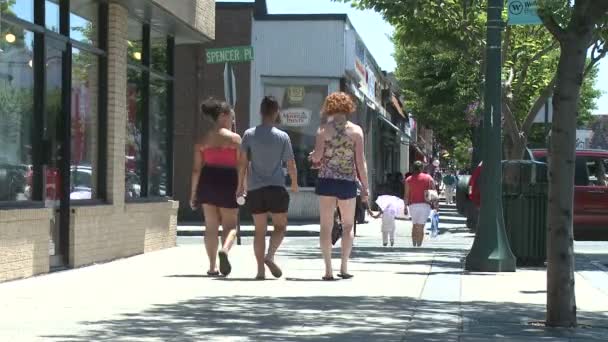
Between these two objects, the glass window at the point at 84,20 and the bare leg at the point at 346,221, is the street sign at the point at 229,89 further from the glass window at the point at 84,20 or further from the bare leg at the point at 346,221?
the bare leg at the point at 346,221

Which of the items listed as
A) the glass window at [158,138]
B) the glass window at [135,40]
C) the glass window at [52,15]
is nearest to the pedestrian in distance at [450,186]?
the glass window at [158,138]

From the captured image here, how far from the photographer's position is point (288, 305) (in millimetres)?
8672

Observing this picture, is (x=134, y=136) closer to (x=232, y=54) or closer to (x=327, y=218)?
(x=232, y=54)

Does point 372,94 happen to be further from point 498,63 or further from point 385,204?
point 498,63

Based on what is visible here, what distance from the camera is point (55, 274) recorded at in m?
11.1

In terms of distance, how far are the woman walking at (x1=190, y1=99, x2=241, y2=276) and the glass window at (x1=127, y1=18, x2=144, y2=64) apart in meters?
3.52

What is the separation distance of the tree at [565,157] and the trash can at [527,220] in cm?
520

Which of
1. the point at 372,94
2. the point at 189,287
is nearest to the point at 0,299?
the point at 189,287

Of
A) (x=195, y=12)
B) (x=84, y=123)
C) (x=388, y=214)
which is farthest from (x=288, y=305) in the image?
(x=388, y=214)

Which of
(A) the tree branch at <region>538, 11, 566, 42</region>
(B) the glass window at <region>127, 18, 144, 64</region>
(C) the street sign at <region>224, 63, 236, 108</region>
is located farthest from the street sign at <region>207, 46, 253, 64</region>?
(A) the tree branch at <region>538, 11, 566, 42</region>

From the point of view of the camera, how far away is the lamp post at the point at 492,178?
11.9 m

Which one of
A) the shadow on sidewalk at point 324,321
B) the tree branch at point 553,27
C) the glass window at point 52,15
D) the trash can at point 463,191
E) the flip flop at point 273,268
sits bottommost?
the shadow on sidewalk at point 324,321

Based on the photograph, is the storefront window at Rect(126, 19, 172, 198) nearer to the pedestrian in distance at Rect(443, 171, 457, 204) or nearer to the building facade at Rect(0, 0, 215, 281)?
the building facade at Rect(0, 0, 215, 281)

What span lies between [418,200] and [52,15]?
8130 mm
